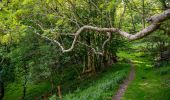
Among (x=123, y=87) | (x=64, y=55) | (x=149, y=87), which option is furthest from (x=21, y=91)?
(x=149, y=87)

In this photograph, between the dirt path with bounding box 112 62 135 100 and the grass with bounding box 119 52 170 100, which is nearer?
the dirt path with bounding box 112 62 135 100

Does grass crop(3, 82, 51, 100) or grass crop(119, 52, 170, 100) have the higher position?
grass crop(119, 52, 170, 100)

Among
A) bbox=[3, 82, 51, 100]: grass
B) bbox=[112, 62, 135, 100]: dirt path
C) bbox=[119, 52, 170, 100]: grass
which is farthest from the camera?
bbox=[3, 82, 51, 100]: grass

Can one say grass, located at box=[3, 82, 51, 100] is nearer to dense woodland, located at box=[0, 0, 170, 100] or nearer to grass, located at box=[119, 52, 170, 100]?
dense woodland, located at box=[0, 0, 170, 100]

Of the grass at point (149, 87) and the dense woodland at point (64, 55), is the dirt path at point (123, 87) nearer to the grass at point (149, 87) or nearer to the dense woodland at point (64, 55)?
the dense woodland at point (64, 55)

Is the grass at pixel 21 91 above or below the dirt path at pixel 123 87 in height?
below

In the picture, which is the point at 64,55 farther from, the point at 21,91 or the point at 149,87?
the point at 21,91

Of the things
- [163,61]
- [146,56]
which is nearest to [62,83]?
[163,61]

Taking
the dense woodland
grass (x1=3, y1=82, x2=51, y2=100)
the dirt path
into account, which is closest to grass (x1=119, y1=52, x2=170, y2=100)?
the dense woodland

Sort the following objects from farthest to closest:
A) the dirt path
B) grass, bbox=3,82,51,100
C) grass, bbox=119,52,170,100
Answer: grass, bbox=3,82,51,100
grass, bbox=119,52,170,100
the dirt path

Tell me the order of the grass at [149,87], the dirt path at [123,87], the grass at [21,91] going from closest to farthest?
the dirt path at [123,87] < the grass at [149,87] < the grass at [21,91]

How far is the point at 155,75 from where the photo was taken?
29375 mm

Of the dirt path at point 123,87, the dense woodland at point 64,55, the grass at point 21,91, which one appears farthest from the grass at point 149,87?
the grass at point 21,91

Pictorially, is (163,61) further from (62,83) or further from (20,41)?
(20,41)
